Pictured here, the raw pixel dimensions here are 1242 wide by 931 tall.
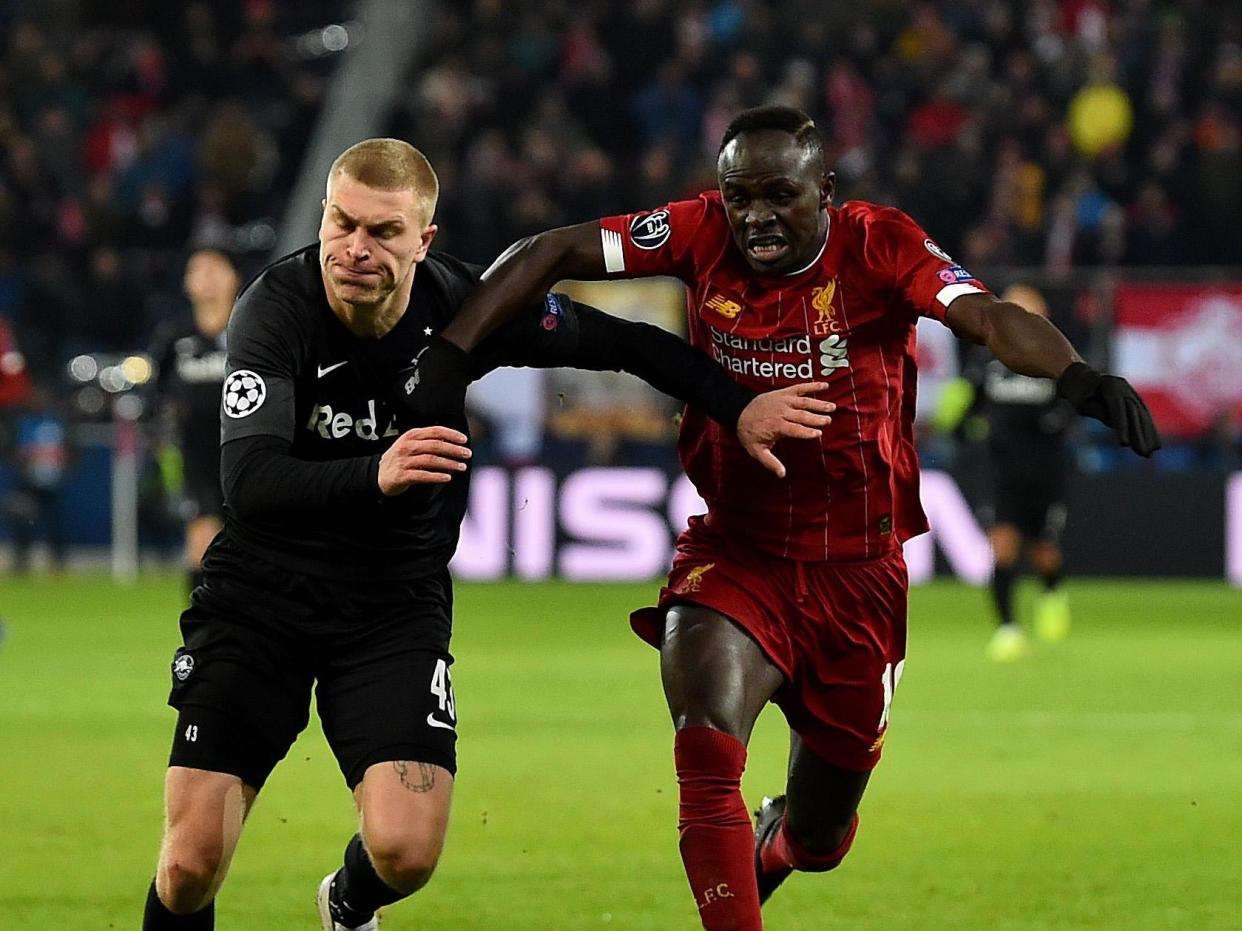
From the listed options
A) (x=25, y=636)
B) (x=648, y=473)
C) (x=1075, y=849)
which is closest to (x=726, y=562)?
(x=1075, y=849)

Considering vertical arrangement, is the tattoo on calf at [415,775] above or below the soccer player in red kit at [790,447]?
below

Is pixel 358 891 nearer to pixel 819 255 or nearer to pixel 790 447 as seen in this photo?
pixel 790 447

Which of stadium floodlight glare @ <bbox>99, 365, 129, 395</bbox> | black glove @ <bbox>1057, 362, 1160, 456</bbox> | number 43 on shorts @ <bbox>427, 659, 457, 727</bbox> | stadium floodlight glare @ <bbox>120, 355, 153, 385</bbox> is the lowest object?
number 43 on shorts @ <bbox>427, 659, 457, 727</bbox>

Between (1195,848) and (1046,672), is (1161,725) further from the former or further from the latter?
(1195,848)

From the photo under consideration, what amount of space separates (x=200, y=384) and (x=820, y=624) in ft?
24.5

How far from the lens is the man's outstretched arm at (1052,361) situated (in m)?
4.76

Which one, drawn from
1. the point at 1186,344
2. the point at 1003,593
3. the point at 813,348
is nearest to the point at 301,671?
the point at 813,348

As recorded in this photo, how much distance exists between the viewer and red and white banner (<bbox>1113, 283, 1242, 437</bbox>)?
57.7ft

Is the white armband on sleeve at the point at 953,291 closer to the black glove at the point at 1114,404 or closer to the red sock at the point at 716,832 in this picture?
the black glove at the point at 1114,404

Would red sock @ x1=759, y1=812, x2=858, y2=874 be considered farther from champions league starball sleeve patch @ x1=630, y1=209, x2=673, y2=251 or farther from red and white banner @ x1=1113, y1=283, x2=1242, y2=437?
red and white banner @ x1=1113, y1=283, x2=1242, y2=437

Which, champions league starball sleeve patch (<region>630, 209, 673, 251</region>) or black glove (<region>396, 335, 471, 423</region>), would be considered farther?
champions league starball sleeve patch (<region>630, 209, 673, 251</region>)

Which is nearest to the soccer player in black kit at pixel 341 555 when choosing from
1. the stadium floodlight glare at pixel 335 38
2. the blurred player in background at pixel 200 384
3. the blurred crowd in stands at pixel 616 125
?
the blurred player in background at pixel 200 384

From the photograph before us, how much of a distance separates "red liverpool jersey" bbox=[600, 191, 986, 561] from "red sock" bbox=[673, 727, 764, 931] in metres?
0.68

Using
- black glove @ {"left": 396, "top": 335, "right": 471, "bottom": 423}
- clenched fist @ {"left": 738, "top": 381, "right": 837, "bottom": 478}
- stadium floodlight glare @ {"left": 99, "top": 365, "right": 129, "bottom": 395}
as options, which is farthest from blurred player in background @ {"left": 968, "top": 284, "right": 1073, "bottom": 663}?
black glove @ {"left": 396, "top": 335, "right": 471, "bottom": 423}
